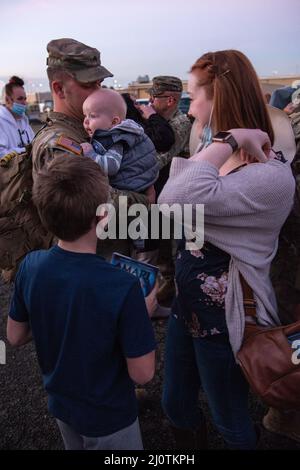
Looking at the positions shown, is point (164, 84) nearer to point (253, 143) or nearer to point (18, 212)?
point (18, 212)

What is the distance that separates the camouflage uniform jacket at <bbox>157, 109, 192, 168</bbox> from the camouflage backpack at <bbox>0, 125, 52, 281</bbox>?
6.20 ft

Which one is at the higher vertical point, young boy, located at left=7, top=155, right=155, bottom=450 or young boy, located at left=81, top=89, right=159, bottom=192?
young boy, located at left=81, top=89, right=159, bottom=192

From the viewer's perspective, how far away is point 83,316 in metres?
1.18

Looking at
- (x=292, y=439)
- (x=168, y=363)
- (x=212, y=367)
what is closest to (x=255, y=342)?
(x=212, y=367)

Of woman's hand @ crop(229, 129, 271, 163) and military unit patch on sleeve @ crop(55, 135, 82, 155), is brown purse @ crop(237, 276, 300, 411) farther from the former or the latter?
military unit patch on sleeve @ crop(55, 135, 82, 155)

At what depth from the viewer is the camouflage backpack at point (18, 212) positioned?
1.87 meters

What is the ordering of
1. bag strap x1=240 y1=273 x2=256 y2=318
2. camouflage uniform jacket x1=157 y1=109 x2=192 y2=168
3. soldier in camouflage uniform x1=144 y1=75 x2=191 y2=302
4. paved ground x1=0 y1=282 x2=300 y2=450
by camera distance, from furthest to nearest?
1. soldier in camouflage uniform x1=144 y1=75 x2=191 y2=302
2. camouflage uniform jacket x1=157 y1=109 x2=192 y2=168
3. paved ground x1=0 y1=282 x2=300 y2=450
4. bag strap x1=240 y1=273 x2=256 y2=318

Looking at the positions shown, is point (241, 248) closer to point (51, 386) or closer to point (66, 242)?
point (66, 242)

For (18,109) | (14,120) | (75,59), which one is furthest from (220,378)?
(18,109)

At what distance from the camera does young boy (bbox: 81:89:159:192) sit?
72.4 inches

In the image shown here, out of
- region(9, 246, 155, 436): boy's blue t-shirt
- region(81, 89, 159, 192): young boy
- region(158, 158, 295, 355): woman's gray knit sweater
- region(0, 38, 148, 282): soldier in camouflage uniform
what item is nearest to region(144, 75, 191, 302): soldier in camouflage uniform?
region(81, 89, 159, 192): young boy

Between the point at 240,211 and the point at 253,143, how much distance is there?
0.25m

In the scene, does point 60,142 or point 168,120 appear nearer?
point 60,142

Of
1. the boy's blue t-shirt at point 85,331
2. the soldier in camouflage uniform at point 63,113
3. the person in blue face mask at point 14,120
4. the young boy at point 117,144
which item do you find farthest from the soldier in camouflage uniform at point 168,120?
the boy's blue t-shirt at point 85,331
